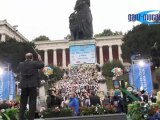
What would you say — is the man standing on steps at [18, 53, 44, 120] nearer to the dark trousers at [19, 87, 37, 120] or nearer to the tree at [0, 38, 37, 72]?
the dark trousers at [19, 87, 37, 120]

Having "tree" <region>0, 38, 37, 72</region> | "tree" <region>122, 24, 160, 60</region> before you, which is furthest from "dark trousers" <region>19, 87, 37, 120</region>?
"tree" <region>0, 38, 37, 72</region>

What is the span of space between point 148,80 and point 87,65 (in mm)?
5060

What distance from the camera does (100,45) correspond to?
86938mm

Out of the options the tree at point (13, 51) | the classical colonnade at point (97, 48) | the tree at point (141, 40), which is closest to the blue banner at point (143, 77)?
the tree at point (141, 40)

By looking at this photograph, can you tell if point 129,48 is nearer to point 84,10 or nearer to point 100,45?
point 100,45

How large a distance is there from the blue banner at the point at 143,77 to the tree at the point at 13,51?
35878mm

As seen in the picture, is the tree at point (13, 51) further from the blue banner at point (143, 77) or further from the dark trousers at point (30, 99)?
the dark trousers at point (30, 99)

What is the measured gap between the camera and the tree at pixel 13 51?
2375 inches

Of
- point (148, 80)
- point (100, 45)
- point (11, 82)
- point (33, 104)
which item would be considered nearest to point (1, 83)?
point (11, 82)

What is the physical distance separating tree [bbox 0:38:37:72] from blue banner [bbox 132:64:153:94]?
35878mm

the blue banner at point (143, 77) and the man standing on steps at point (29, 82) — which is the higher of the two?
the blue banner at point (143, 77)

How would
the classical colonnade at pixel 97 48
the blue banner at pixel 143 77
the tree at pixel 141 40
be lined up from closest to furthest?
the blue banner at pixel 143 77 → the tree at pixel 141 40 → the classical colonnade at pixel 97 48

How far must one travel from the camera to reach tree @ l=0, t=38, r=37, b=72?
60319 millimetres

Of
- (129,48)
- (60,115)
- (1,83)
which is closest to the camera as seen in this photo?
(60,115)
